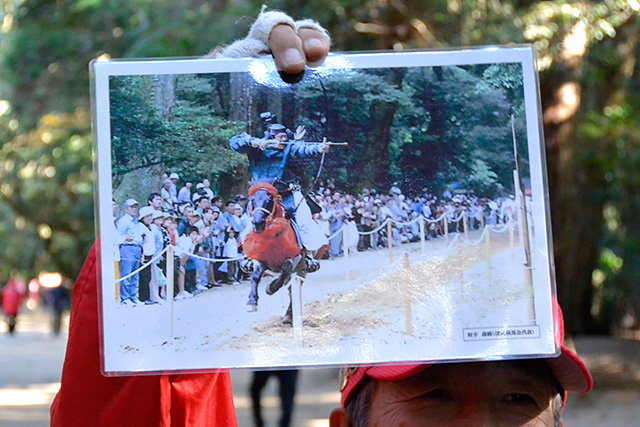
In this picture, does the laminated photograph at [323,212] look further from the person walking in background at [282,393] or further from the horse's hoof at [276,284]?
the person walking in background at [282,393]

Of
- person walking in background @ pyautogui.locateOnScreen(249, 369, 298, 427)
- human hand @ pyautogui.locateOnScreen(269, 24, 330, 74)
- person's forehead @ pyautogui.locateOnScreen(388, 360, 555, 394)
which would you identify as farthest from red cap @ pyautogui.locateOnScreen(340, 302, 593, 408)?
person walking in background @ pyautogui.locateOnScreen(249, 369, 298, 427)

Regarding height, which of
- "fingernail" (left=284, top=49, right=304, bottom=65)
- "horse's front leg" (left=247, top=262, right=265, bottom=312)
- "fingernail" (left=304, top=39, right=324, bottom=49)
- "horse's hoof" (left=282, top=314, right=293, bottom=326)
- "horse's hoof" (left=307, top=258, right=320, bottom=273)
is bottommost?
"horse's hoof" (left=282, top=314, right=293, bottom=326)

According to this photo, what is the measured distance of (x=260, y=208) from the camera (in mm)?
1427

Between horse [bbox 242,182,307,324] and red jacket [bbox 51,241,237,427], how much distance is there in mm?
262

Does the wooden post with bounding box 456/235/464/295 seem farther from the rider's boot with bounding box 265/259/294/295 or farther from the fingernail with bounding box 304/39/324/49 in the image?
the fingernail with bounding box 304/39/324/49

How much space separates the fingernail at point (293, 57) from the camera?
1.44 meters

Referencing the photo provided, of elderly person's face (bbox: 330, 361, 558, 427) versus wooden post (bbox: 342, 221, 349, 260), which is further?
elderly person's face (bbox: 330, 361, 558, 427)

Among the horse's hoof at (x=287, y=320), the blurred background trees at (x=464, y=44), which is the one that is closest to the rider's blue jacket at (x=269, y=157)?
the horse's hoof at (x=287, y=320)

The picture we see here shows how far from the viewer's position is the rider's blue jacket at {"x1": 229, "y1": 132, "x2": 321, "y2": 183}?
1433 millimetres

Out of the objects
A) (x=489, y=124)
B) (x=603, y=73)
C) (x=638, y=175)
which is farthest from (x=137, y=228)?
(x=603, y=73)

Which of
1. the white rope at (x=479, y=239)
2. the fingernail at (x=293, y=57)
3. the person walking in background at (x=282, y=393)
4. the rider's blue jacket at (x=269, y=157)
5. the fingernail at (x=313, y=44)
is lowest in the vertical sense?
the person walking in background at (x=282, y=393)

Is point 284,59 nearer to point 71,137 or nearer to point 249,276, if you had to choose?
point 249,276

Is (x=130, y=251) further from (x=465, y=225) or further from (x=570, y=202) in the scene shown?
(x=570, y=202)

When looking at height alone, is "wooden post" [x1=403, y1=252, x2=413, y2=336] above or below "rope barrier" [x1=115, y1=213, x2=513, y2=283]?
below
